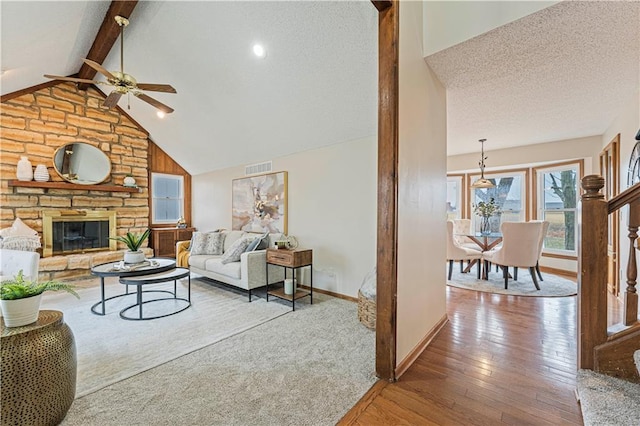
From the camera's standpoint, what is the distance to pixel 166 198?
6.68 m

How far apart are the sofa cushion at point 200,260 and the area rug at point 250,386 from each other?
2.14 meters

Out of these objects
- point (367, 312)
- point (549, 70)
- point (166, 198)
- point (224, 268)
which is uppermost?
point (549, 70)

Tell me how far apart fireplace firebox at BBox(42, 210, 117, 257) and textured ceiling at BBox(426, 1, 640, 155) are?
6.41m

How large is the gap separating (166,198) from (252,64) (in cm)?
457

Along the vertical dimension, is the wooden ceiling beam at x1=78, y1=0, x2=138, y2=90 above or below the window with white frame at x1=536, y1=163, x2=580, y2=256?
above

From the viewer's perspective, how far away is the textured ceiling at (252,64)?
279 centimetres

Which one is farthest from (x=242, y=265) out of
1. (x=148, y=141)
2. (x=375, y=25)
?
(x=148, y=141)

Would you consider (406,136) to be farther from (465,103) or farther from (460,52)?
(465,103)

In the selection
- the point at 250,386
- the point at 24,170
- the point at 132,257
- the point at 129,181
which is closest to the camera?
the point at 250,386

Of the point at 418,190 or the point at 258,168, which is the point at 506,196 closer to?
the point at 418,190

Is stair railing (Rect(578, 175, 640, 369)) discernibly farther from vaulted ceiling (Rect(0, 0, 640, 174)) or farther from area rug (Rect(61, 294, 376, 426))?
area rug (Rect(61, 294, 376, 426))

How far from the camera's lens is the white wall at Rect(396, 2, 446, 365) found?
1984 millimetres

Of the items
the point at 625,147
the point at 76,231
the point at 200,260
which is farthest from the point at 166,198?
the point at 625,147

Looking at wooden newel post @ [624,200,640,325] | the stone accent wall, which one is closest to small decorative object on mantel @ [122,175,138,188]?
the stone accent wall
